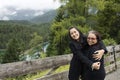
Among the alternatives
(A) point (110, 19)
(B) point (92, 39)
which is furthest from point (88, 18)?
Answer: (B) point (92, 39)

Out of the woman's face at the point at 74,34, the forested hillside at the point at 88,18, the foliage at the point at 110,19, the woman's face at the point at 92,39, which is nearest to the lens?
the woman's face at the point at 92,39

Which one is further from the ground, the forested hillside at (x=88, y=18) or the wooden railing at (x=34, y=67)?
the wooden railing at (x=34, y=67)

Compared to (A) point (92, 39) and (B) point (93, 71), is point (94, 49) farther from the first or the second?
(B) point (93, 71)

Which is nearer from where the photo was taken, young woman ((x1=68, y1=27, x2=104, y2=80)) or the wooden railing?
young woman ((x1=68, y1=27, x2=104, y2=80))

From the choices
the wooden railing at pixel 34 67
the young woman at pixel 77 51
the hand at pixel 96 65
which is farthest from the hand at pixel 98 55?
the wooden railing at pixel 34 67

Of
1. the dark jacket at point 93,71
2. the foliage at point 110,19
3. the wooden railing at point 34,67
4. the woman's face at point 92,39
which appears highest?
the woman's face at point 92,39

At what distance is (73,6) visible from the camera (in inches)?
1467

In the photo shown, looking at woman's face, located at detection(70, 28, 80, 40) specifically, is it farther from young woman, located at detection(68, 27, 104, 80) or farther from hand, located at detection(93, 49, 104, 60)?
hand, located at detection(93, 49, 104, 60)

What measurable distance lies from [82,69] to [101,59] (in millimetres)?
435

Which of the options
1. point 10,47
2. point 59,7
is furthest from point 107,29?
point 10,47

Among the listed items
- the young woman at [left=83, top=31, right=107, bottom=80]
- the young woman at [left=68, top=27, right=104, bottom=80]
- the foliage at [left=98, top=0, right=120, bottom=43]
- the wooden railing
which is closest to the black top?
the young woman at [left=68, top=27, right=104, bottom=80]

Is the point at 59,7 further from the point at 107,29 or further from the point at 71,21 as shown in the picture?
the point at 107,29

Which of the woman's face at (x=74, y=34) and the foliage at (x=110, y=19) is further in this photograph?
the foliage at (x=110, y=19)

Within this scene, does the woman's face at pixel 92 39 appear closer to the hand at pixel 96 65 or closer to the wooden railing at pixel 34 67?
the hand at pixel 96 65
